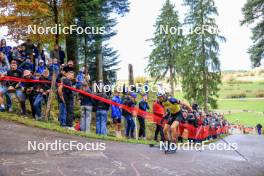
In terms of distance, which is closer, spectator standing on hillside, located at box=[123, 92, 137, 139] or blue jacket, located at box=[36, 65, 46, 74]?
blue jacket, located at box=[36, 65, 46, 74]

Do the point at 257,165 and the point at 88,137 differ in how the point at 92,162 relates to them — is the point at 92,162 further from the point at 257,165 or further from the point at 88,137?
the point at 257,165

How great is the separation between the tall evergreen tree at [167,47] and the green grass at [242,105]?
42155 mm

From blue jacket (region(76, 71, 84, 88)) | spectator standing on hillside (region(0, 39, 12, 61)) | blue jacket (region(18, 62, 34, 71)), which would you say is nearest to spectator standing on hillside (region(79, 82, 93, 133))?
blue jacket (region(76, 71, 84, 88))

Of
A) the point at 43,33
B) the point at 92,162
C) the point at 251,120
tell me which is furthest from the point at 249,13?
the point at 251,120

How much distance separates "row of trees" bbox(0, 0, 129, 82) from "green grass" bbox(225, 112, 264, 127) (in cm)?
5922

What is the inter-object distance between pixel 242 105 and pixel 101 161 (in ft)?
305

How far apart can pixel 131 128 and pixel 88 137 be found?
140 inches

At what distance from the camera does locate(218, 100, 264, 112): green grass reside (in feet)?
312

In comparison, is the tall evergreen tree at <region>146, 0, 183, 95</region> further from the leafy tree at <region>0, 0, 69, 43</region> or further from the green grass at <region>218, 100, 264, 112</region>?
the green grass at <region>218, 100, 264, 112</region>

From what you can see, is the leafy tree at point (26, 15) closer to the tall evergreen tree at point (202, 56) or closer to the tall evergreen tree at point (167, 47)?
the tall evergreen tree at point (202, 56)

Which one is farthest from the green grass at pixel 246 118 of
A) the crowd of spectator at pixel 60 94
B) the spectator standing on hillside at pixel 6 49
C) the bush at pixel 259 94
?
the spectator standing on hillside at pixel 6 49

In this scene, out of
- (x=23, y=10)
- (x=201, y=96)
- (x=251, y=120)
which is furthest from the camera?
(x=251, y=120)

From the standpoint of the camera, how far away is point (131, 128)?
56.6 ft

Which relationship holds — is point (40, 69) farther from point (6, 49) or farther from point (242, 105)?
point (242, 105)
